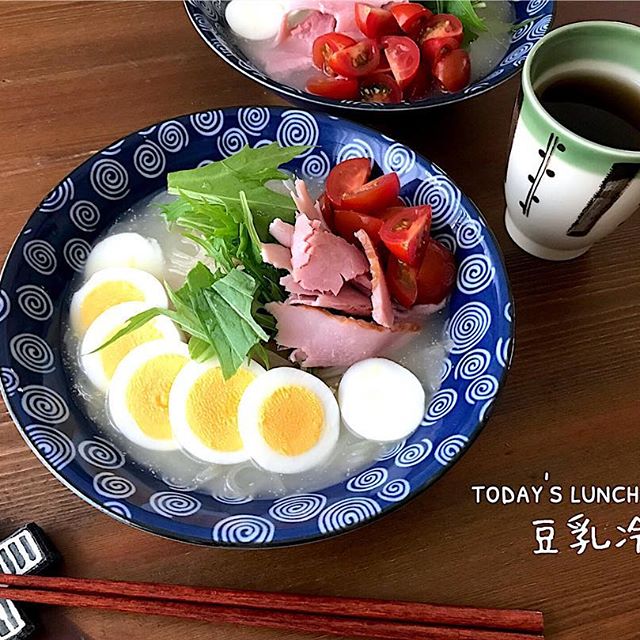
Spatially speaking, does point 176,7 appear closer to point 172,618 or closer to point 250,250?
point 250,250

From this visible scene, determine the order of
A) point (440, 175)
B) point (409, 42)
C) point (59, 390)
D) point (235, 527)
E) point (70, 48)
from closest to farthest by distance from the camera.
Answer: point (235, 527) < point (59, 390) < point (440, 175) < point (409, 42) < point (70, 48)

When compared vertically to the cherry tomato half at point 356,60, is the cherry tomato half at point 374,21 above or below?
above

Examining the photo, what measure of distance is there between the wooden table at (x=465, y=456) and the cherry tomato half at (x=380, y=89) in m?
0.07

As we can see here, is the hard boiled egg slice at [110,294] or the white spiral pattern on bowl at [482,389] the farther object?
the hard boiled egg slice at [110,294]

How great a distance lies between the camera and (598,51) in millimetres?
1135

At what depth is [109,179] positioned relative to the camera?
1.24 m

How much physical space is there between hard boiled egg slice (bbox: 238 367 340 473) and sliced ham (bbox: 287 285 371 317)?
0.33 feet

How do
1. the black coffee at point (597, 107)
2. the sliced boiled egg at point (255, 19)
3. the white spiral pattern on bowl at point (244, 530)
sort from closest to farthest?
the white spiral pattern on bowl at point (244, 530) < the black coffee at point (597, 107) < the sliced boiled egg at point (255, 19)

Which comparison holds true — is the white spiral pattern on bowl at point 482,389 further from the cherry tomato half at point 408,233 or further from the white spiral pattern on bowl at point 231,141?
the white spiral pattern on bowl at point 231,141

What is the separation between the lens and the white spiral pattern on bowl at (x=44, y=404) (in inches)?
39.8

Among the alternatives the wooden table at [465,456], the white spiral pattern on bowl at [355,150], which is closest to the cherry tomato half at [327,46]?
the wooden table at [465,456]

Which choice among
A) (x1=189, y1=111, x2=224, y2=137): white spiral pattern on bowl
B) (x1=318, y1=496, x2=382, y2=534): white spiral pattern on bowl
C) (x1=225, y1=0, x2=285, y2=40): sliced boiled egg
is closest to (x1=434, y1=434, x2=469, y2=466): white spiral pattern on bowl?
(x1=318, y1=496, x2=382, y2=534): white spiral pattern on bowl

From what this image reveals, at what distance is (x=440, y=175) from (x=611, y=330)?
1.22 feet

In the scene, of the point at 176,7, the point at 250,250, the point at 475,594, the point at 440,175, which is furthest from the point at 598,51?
the point at 176,7
